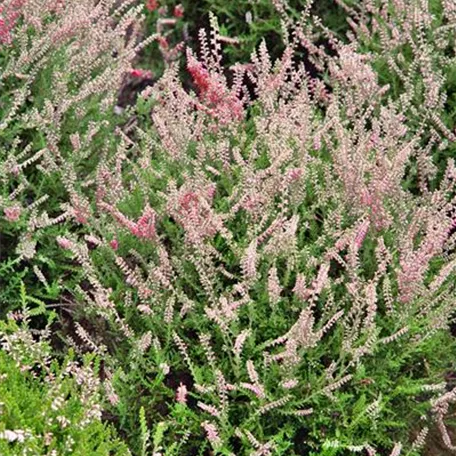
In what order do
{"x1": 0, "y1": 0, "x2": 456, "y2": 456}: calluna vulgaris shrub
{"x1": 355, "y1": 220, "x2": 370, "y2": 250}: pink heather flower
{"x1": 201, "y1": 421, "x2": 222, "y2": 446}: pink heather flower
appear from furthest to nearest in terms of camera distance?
{"x1": 355, "y1": 220, "x2": 370, "y2": 250}: pink heather flower → {"x1": 0, "y1": 0, "x2": 456, "y2": 456}: calluna vulgaris shrub → {"x1": 201, "y1": 421, "x2": 222, "y2": 446}: pink heather flower

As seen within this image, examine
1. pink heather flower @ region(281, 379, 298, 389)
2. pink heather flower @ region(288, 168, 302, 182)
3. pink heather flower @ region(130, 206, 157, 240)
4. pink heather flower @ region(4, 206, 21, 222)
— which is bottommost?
pink heather flower @ region(281, 379, 298, 389)

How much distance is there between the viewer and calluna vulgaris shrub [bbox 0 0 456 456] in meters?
2.76

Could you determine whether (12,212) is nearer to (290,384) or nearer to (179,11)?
(290,384)

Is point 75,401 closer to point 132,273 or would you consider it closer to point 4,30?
point 132,273

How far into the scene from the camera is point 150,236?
3.02m

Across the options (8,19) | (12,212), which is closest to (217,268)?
(12,212)

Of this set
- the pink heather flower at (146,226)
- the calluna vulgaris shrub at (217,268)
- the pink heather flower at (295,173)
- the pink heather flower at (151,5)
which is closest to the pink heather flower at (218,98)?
the calluna vulgaris shrub at (217,268)

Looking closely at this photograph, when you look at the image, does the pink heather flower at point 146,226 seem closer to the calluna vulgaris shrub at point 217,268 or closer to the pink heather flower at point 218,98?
the calluna vulgaris shrub at point 217,268

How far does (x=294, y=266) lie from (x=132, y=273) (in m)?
0.54

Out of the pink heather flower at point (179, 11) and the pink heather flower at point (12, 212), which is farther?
the pink heather flower at point (179, 11)

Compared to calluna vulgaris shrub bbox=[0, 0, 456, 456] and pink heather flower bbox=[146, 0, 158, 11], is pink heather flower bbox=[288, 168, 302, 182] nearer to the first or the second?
calluna vulgaris shrub bbox=[0, 0, 456, 456]

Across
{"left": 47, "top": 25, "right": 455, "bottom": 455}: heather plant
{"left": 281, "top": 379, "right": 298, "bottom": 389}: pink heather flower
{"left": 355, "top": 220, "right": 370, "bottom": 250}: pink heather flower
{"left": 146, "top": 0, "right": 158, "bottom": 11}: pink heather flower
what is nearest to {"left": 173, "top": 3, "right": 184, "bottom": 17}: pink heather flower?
{"left": 146, "top": 0, "right": 158, "bottom": 11}: pink heather flower

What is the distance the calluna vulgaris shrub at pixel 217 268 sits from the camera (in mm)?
2758

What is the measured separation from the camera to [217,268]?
2.95 metres
